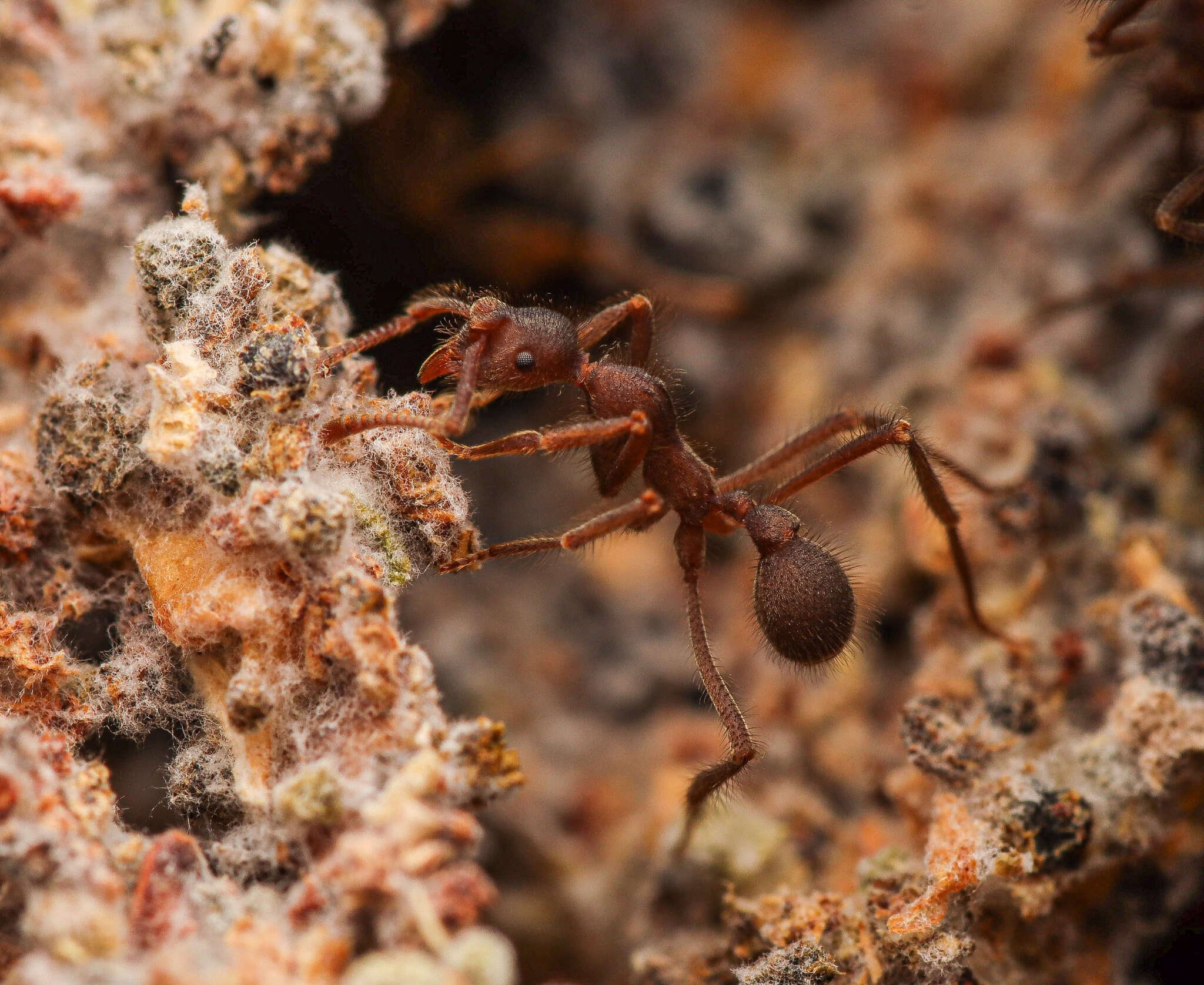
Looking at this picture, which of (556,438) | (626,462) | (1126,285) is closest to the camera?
(556,438)

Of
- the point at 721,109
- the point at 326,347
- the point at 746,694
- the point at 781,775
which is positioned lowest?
the point at 781,775

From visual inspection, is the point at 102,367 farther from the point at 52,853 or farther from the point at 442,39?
the point at 442,39

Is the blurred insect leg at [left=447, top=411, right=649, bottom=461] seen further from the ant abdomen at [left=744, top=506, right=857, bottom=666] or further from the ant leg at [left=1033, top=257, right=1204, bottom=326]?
the ant leg at [left=1033, top=257, right=1204, bottom=326]

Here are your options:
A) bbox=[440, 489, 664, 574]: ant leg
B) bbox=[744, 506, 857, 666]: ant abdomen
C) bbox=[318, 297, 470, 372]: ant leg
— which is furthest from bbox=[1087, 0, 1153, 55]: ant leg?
bbox=[318, 297, 470, 372]: ant leg

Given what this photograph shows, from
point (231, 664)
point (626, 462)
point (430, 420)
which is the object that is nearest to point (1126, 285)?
point (626, 462)

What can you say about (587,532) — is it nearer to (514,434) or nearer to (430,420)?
(514,434)

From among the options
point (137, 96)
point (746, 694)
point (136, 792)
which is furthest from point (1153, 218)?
point (136, 792)

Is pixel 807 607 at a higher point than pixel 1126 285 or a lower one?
lower
